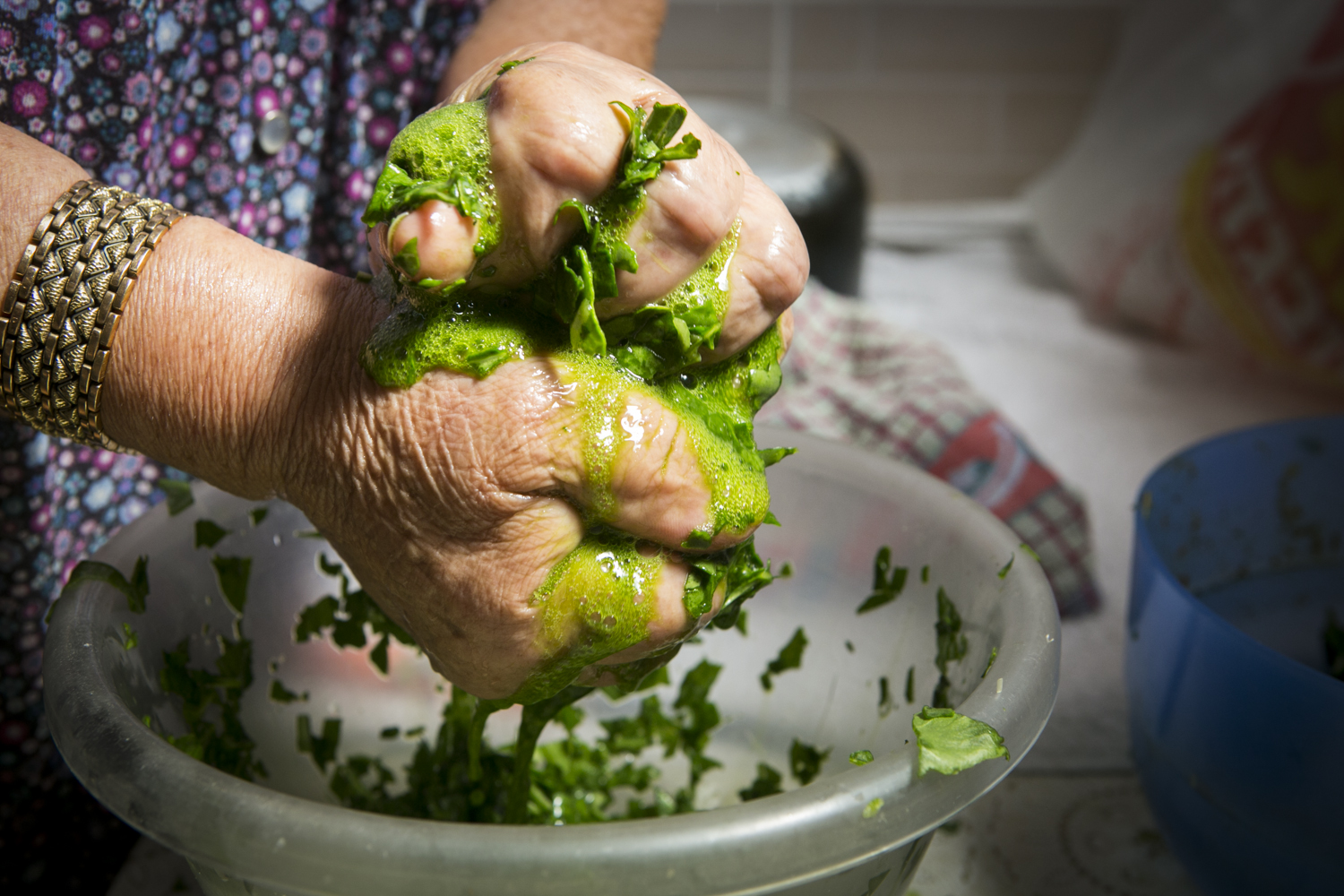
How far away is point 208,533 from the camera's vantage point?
1.69 ft

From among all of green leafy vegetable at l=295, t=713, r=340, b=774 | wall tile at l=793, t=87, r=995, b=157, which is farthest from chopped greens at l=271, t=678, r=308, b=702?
wall tile at l=793, t=87, r=995, b=157

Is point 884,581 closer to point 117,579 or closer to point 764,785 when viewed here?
point 764,785

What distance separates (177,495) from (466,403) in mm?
232

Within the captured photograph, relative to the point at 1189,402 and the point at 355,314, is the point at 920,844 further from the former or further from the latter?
the point at 1189,402

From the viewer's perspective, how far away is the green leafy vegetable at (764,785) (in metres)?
0.58

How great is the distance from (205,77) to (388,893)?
19.9 inches

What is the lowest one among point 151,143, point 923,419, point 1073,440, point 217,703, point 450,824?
point 1073,440

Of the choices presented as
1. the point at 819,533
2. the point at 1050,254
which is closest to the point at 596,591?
the point at 819,533

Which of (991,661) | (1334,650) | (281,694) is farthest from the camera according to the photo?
(1334,650)

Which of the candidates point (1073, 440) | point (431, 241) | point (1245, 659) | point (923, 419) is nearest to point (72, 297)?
point (431, 241)

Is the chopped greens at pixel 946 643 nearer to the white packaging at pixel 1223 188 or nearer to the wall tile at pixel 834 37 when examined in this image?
the white packaging at pixel 1223 188

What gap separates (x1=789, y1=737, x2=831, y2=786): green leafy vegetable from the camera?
581mm

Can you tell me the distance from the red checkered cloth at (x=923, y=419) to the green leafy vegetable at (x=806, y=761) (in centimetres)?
36

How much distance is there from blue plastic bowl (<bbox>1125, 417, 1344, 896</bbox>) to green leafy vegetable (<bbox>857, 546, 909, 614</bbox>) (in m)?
0.14
